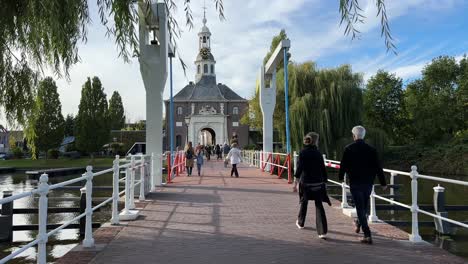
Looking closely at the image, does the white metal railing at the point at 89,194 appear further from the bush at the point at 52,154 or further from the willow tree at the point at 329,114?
the bush at the point at 52,154

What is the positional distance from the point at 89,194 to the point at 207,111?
70.0m

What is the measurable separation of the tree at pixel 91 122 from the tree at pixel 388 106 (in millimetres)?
33675

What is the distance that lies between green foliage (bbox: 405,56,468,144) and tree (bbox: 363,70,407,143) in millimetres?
2493

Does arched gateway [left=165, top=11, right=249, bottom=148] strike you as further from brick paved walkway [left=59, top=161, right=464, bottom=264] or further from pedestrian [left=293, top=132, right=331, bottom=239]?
pedestrian [left=293, top=132, right=331, bottom=239]

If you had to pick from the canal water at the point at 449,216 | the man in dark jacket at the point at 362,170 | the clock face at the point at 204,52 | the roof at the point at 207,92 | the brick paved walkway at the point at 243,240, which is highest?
the clock face at the point at 204,52

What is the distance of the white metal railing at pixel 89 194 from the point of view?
15.1ft

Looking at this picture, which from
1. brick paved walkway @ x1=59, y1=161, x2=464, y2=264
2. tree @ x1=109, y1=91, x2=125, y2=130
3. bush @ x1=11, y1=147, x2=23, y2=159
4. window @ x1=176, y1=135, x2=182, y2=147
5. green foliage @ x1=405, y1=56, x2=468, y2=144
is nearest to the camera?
brick paved walkway @ x1=59, y1=161, x2=464, y2=264

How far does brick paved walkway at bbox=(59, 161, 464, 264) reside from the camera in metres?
5.69

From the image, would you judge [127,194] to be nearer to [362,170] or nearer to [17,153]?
[362,170]

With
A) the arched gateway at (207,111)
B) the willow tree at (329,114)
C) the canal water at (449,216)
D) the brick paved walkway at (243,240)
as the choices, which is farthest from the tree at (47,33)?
the arched gateway at (207,111)

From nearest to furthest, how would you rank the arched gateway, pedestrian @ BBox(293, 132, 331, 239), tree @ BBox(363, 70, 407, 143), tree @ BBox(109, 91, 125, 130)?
1. pedestrian @ BBox(293, 132, 331, 239)
2. tree @ BBox(363, 70, 407, 143)
3. the arched gateway
4. tree @ BBox(109, 91, 125, 130)

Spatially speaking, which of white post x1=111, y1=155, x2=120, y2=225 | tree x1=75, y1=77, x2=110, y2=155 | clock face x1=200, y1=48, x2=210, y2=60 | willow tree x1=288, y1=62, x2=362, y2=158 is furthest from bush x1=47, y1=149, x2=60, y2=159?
white post x1=111, y1=155, x2=120, y2=225

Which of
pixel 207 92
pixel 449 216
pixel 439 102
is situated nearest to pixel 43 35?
pixel 449 216

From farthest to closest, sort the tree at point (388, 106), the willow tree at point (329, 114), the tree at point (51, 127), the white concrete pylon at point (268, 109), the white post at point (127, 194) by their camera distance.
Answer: the tree at point (388, 106) → the tree at point (51, 127) → the willow tree at point (329, 114) → the white concrete pylon at point (268, 109) → the white post at point (127, 194)
